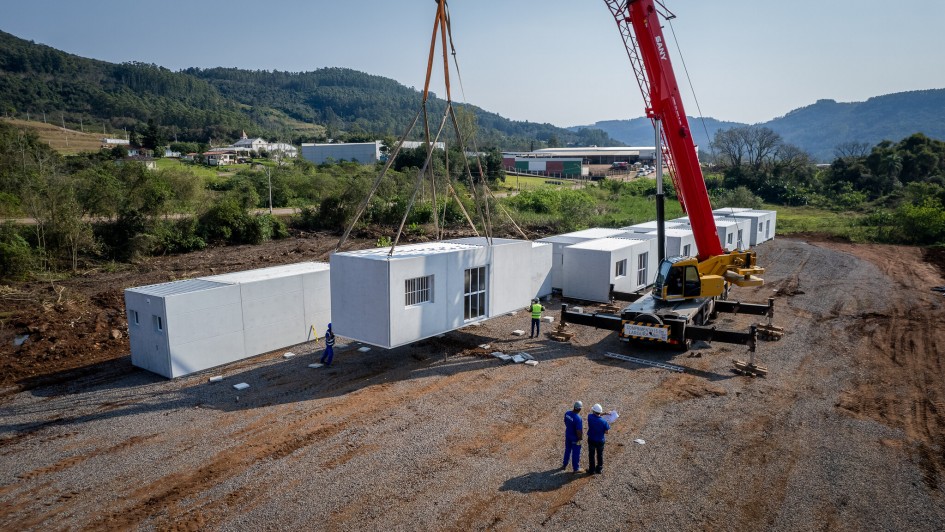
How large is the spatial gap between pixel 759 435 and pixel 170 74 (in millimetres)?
209908

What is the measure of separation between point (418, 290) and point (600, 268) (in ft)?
29.3

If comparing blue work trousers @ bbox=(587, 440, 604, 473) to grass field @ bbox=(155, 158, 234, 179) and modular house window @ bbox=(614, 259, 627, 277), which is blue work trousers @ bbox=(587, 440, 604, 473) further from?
grass field @ bbox=(155, 158, 234, 179)

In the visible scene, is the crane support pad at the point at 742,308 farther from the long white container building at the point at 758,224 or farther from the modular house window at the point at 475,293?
the long white container building at the point at 758,224

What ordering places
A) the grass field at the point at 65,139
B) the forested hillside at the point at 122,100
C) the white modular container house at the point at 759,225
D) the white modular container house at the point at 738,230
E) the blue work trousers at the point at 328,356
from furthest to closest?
the forested hillside at the point at 122,100 → the grass field at the point at 65,139 → the white modular container house at the point at 759,225 → the white modular container house at the point at 738,230 → the blue work trousers at the point at 328,356

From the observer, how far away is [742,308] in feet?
53.3

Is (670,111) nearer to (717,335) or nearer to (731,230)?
(717,335)

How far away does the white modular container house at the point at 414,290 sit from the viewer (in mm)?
12062

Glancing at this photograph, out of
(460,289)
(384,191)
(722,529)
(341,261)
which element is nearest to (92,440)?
(341,261)

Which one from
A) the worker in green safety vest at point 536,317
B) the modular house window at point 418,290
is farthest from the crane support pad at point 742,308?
the modular house window at point 418,290

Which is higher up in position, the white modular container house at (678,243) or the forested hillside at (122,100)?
the forested hillside at (122,100)

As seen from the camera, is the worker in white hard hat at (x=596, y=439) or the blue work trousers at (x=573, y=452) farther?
the blue work trousers at (x=573, y=452)

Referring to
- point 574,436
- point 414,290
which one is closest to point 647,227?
point 414,290

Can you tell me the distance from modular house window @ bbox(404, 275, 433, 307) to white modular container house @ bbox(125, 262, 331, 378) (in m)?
3.71

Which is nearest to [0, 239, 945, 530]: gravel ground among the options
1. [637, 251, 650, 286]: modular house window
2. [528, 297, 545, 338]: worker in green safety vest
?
[528, 297, 545, 338]: worker in green safety vest
